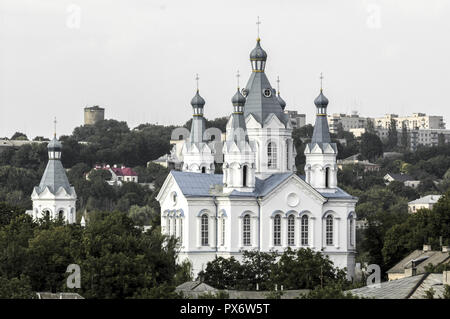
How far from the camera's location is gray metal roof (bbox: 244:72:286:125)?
312ft

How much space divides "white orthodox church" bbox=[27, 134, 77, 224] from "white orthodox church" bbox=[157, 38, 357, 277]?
11872mm

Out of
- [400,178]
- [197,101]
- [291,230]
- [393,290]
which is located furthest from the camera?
[400,178]

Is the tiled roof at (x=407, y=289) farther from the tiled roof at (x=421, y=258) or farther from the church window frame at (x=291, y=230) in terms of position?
the church window frame at (x=291, y=230)

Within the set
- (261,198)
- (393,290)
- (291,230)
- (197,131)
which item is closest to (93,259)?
(393,290)

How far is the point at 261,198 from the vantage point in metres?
91.5

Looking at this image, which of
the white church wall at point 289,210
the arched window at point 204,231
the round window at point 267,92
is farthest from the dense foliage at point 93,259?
the round window at point 267,92

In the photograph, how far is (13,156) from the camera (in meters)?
189

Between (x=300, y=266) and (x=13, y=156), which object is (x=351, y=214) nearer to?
(x=300, y=266)

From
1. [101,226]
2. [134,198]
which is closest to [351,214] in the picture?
[101,226]

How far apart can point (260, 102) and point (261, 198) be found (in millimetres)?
6370

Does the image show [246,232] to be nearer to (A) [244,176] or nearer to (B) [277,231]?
(B) [277,231]

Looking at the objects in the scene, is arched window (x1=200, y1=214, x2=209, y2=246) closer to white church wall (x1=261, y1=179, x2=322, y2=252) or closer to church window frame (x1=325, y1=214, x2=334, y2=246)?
white church wall (x1=261, y1=179, x2=322, y2=252)
